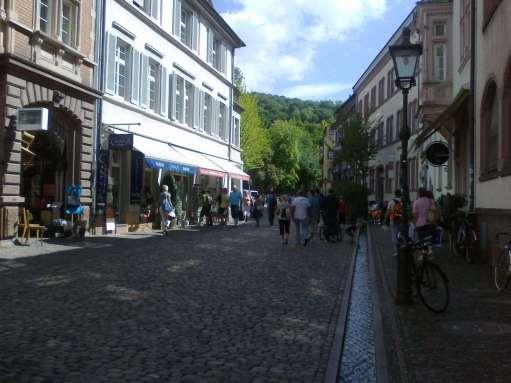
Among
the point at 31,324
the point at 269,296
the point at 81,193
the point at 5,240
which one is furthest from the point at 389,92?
the point at 31,324

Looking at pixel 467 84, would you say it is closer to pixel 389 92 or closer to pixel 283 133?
pixel 389 92

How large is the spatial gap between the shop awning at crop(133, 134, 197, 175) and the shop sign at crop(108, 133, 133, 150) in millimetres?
721

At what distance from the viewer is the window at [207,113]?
34281 millimetres

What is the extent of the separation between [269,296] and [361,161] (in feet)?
123

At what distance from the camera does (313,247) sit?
18.5 meters

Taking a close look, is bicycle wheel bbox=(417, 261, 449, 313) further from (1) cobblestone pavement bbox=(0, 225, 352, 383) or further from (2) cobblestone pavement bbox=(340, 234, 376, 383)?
(1) cobblestone pavement bbox=(0, 225, 352, 383)

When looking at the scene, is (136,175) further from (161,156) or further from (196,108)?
(196,108)

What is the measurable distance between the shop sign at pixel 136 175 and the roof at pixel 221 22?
10.7 meters


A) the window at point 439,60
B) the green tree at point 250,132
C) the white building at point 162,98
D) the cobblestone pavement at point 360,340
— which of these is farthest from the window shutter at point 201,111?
the green tree at point 250,132

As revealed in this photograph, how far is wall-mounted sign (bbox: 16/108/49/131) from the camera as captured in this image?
51.2 feet

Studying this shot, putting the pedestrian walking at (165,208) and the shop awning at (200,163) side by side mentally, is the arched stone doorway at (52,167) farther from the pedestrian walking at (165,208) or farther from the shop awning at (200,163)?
the shop awning at (200,163)

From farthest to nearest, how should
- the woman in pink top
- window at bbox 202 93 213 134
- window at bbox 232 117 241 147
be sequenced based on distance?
window at bbox 232 117 241 147 < window at bbox 202 93 213 134 < the woman in pink top

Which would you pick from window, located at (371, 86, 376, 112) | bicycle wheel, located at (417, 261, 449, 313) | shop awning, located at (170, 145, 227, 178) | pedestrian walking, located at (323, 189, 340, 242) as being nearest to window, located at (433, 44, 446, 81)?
pedestrian walking, located at (323, 189, 340, 242)

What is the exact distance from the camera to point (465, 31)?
749 inches
